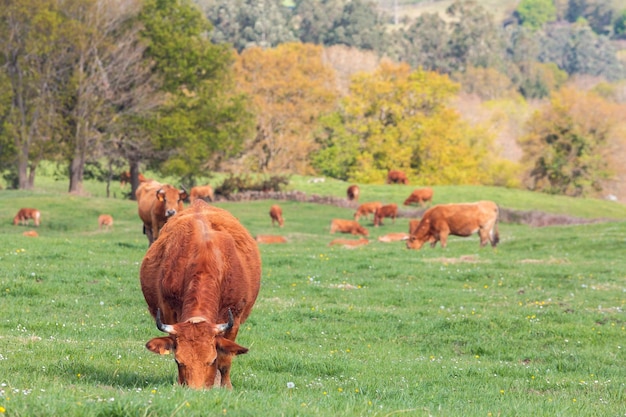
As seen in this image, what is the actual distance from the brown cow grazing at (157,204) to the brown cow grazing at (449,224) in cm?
978

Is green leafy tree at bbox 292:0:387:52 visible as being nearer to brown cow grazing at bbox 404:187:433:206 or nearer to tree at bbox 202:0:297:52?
tree at bbox 202:0:297:52

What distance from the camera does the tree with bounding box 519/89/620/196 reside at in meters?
82.8

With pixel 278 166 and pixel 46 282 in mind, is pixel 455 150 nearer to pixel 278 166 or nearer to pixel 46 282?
pixel 278 166

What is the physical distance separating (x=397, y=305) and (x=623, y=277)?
7.29 meters

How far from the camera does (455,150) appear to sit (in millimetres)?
86625

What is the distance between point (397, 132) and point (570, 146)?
1613cm

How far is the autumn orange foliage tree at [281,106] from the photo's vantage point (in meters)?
86.9

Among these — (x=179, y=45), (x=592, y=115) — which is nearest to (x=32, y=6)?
(x=179, y=45)

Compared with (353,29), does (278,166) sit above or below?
below

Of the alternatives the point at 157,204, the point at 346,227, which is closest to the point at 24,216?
the point at 346,227

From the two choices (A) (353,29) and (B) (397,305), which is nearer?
(B) (397,305)

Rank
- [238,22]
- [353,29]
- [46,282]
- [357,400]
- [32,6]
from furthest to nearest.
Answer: [353,29], [238,22], [32,6], [46,282], [357,400]

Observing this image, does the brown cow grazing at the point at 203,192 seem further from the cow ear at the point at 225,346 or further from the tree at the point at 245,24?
the tree at the point at 245,24

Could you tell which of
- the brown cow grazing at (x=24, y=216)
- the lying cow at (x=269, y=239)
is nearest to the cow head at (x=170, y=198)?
the lying cow at (x=269, y=239)
